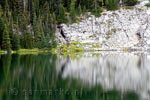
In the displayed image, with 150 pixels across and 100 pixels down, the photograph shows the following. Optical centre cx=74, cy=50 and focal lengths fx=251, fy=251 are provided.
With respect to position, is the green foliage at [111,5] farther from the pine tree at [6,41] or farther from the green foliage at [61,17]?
the pine tree at [6,41]

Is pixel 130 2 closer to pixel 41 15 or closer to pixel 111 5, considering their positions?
pixel 111 5

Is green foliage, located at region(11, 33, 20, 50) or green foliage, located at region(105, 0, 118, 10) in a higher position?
green foliage, located at region(105, 0, 118, 10)

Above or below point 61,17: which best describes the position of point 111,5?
above

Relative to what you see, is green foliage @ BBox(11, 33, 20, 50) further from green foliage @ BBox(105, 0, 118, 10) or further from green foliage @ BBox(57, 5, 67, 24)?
green foliage @ BBox(105, 0, 118, 10)

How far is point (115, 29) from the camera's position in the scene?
3826 inches

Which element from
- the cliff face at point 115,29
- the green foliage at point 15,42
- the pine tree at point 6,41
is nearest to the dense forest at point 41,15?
the green foliage at point 15,42

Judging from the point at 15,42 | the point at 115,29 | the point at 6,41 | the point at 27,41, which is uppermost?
the point at 115,29

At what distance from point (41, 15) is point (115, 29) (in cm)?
3015

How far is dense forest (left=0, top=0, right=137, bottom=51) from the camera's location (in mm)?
82812

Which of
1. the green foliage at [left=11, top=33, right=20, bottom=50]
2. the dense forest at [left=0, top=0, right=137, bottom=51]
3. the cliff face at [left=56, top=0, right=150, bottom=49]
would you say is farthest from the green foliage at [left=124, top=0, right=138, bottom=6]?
the green foliage at [left=11, top=33, right=20, bottom=50]

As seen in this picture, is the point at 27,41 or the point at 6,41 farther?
the point at 27,41

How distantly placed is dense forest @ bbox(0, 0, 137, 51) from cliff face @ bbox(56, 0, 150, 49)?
3.41m

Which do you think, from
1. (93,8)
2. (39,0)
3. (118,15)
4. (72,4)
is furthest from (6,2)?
(118,15)

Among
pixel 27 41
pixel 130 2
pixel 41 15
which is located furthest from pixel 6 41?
pixel 130 2
